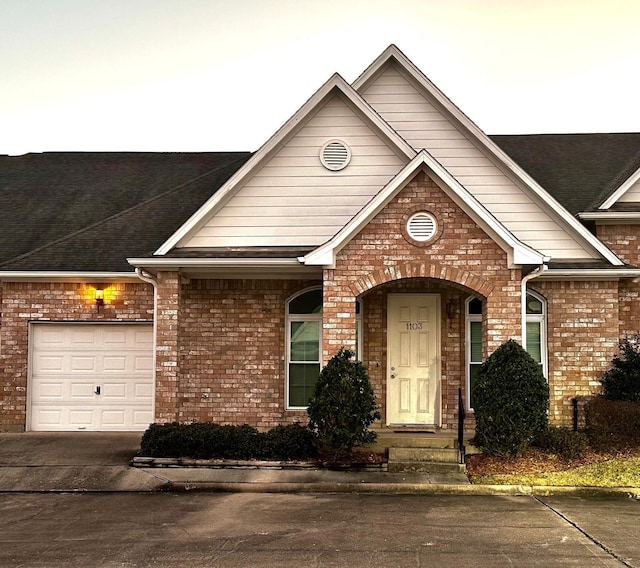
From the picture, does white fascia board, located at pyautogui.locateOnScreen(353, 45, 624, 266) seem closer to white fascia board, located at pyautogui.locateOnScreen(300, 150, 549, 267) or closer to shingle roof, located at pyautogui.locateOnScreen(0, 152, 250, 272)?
white fascia board, located at pyautogui.locateOnScreen(300, 150, 549, 267)

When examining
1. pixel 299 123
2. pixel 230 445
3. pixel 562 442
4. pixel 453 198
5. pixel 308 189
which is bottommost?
pixel 230 445

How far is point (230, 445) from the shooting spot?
466 inches

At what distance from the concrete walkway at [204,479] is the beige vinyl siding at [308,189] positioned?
4186 mm

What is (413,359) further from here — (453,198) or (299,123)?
(299,123)

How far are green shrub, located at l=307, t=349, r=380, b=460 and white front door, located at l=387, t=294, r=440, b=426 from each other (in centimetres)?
236

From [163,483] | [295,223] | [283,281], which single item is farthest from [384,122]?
[163,483]

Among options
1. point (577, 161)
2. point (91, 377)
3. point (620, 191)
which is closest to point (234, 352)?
point (91, 377)

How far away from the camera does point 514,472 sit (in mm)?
11117

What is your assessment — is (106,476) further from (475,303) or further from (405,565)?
(475,303)

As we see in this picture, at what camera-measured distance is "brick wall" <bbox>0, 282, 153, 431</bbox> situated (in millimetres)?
15016

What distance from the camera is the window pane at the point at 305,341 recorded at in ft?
46.9

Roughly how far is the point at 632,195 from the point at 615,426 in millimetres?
4847

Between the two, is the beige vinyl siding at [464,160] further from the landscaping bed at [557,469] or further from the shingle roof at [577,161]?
the landscaping bed at [557,469]

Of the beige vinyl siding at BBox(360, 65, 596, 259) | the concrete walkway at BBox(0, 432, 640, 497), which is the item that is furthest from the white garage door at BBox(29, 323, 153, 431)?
the beige vinyl siding at BBox(360, 65, 596, 259)
